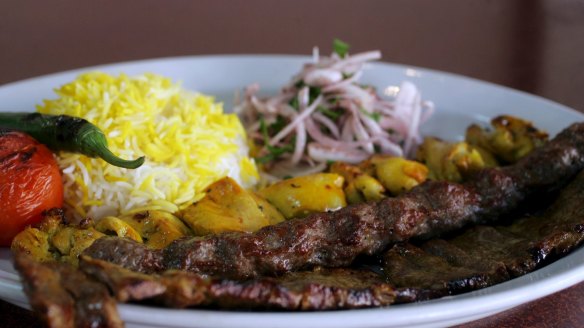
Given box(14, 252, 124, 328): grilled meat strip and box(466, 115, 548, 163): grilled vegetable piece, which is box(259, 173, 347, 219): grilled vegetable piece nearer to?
box(466, 115, 548, 163): grilled vegetable piece

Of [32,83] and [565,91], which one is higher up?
[32,83]

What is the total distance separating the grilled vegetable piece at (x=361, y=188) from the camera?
4094mm

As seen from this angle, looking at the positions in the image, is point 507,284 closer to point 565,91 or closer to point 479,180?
point 479,180

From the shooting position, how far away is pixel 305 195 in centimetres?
396

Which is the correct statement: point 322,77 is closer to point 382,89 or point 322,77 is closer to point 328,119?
point 328,119

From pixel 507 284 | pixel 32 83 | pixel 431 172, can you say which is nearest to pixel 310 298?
pixel 507 284

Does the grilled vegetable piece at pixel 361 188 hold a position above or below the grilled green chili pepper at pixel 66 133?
below

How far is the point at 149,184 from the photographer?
3988mm

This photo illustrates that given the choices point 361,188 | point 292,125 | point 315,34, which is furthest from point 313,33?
point 361,188

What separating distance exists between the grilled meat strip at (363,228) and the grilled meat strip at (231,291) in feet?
0.86

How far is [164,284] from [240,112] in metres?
3.03

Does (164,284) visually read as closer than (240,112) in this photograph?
Yes

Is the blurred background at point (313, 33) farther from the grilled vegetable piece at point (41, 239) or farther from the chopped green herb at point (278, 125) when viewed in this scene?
the grilled vegetable piece at point (41, 239)

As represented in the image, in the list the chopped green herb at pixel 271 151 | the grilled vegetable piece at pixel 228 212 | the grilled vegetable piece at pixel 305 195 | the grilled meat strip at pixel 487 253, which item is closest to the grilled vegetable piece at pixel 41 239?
the grilled vegetable piece at pixel 228 212
